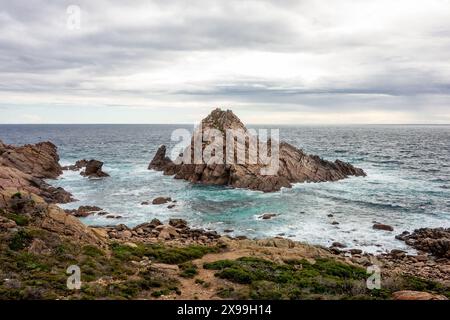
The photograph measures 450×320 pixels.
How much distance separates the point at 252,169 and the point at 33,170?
148 feet

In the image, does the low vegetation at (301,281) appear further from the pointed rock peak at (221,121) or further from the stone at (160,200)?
the pointed rock peak at (221,121)

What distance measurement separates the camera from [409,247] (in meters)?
39.8

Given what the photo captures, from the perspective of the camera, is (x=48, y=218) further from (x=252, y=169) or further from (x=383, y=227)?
(x=252, y=169)

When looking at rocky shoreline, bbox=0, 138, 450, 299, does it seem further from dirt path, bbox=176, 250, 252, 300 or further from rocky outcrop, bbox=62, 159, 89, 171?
rocky outcrop, bbox=62, 159, 89, 171

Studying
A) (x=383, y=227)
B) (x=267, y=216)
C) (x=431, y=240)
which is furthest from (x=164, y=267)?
(x=383, y=227)

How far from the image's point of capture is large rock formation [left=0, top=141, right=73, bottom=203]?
55625 millimetres

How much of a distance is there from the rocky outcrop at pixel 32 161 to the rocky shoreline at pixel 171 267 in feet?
155

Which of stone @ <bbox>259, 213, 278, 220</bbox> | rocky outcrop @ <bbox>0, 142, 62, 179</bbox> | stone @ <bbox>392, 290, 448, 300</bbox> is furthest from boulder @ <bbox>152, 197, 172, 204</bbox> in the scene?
stone @ <bbox>392, 290, 448, 300</bbox>

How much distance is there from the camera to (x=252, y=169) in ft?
240

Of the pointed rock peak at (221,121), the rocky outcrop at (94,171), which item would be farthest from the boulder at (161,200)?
the pointed rock peak at (221,121)

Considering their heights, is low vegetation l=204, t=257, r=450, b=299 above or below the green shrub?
below

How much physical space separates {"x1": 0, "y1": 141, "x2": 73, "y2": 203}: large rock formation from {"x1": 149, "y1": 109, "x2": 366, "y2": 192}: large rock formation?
25.1m

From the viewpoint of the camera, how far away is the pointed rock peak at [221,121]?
8469 cm
